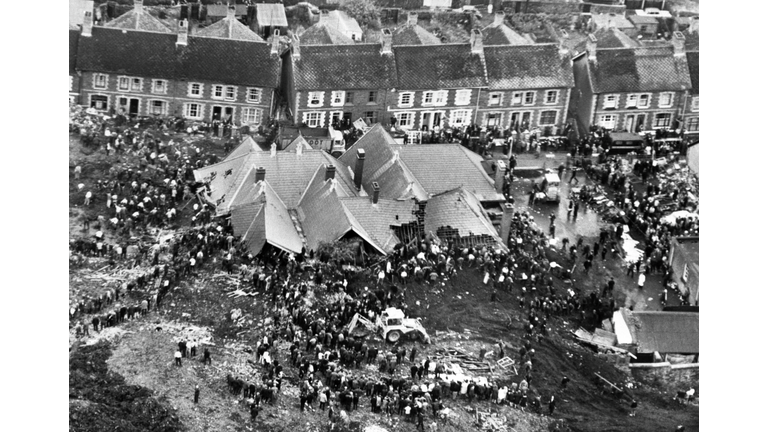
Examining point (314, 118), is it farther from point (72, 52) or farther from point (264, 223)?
point (264, 223)

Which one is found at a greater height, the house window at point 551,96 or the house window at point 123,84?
the house window at point 551,96

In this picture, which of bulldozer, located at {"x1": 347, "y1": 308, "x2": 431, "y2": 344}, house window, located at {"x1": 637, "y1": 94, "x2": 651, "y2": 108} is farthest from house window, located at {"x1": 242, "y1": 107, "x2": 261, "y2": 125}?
bulldozer, located at {"x1": 347, "y1": 308, "x2": 431, "y2": 344}

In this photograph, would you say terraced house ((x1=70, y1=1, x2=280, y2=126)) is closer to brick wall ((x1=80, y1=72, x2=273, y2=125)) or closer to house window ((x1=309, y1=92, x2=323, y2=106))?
brick wall ((x1=80, y1=72, x2=273, y2=125))

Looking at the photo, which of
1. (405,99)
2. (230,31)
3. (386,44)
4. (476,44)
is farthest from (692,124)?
(230,31)

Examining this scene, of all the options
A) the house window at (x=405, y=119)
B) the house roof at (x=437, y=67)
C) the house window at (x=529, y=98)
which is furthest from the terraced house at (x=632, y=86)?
the house window at (x=405, y=119)

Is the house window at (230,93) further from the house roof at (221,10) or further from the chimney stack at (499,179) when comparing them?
the chimney stack at (499,179)
